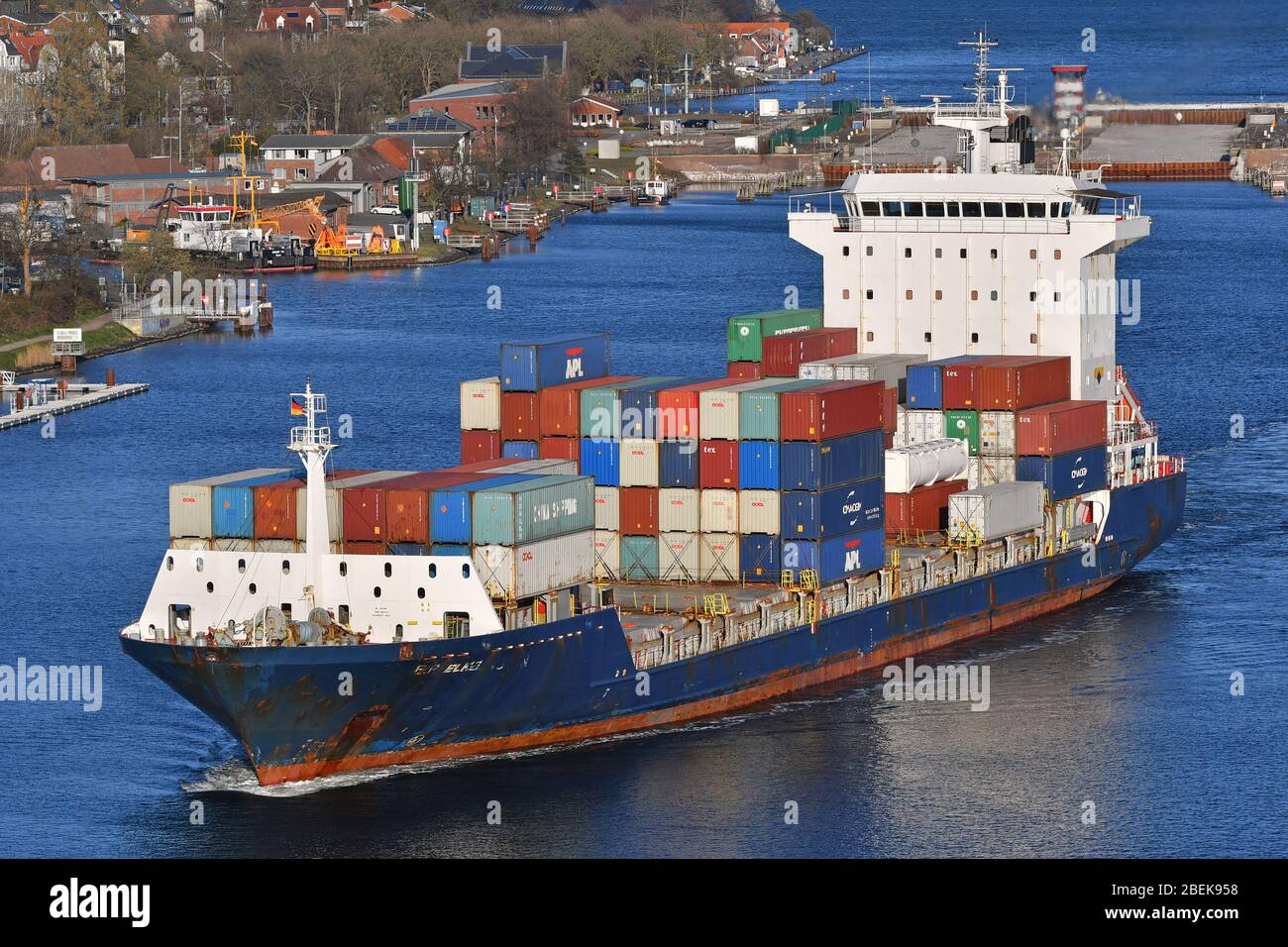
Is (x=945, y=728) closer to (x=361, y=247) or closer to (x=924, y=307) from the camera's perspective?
(x=924, y=307)

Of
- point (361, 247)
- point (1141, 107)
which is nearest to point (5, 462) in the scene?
point (361, 247)

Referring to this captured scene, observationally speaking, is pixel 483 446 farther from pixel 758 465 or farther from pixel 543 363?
Result: pixel 758 465

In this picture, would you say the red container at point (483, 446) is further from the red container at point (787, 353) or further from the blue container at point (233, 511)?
the red container at point (787, 353)

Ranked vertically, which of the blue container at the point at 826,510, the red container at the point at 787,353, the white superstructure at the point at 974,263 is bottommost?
the blue container at the point at 826,510

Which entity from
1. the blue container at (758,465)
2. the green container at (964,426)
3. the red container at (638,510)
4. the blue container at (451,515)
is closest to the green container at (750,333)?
the green container at (964,426)

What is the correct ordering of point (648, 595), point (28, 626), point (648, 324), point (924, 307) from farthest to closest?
point (648, 324) → point (924, 307) → point (28, 626) → point (648, 595)

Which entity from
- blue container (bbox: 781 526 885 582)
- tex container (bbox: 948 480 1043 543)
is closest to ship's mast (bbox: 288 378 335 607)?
blue container (bbox: 781 526 885 582)

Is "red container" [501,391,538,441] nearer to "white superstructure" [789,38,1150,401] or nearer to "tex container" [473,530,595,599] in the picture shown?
"tex container" [473,530,595,599]
